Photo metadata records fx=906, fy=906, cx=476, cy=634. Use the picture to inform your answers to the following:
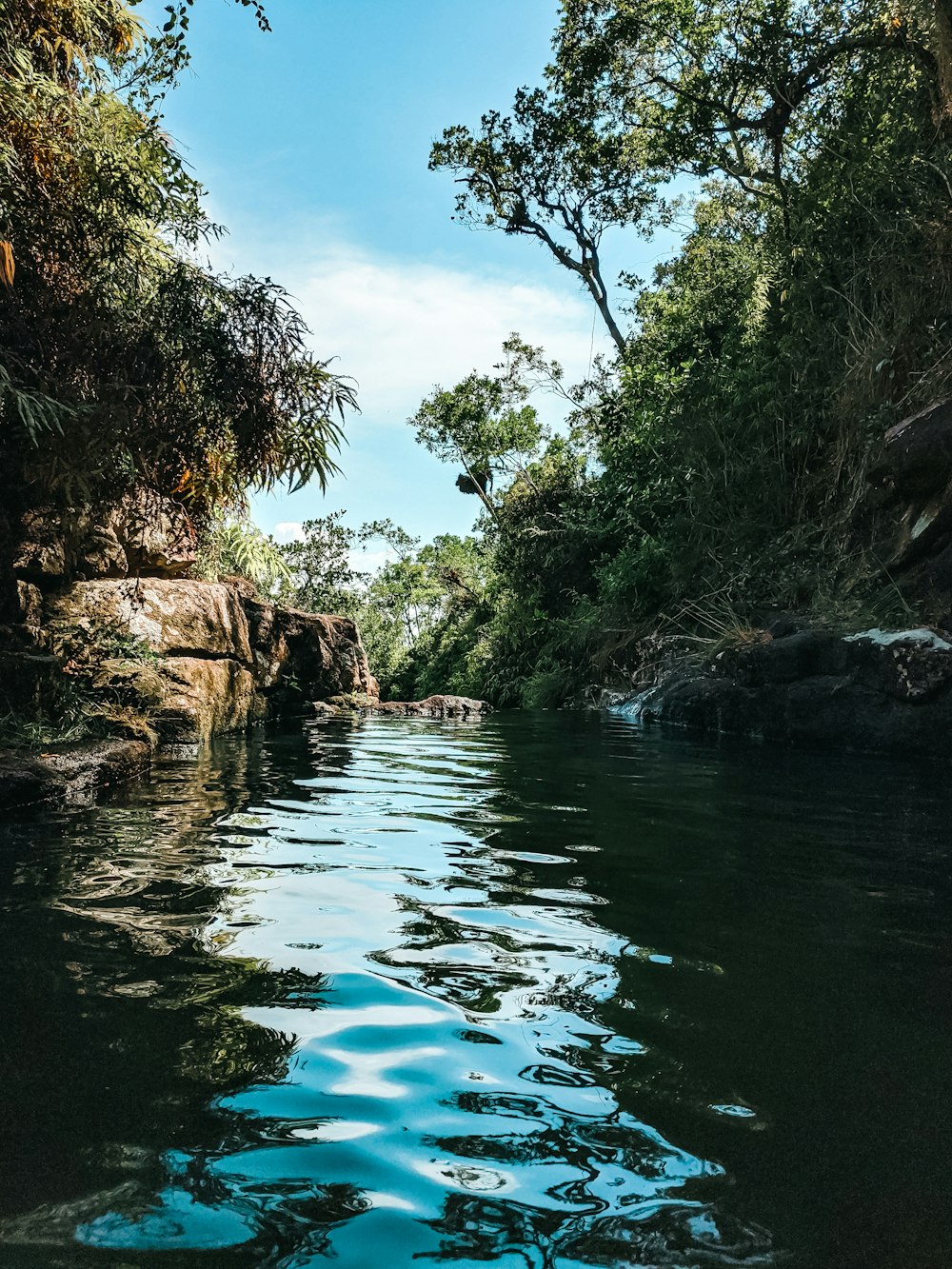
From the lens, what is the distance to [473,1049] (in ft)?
6.43

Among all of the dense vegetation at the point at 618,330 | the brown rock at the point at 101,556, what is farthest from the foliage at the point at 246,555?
the brown rock at the point at 101,556

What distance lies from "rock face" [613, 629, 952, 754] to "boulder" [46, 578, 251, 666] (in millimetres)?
5268

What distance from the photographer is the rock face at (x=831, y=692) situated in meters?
7.39

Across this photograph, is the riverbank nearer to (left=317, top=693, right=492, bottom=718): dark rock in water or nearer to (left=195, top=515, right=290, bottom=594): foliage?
(left=317, top=693, right=492, bottom=718): dark rock in water

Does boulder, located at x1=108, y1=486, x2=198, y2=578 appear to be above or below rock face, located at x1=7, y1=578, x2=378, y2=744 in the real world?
above

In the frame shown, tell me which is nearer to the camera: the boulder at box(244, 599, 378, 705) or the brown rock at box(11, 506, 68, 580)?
the brown rock at box(11, 506, 68, 580)

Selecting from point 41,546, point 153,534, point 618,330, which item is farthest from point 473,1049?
point 618,330

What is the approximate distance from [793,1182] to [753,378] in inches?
546

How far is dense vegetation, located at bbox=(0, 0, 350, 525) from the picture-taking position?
685cm

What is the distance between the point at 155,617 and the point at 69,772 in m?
3.76

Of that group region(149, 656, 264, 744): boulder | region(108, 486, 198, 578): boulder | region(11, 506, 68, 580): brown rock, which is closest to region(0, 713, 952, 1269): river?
region(149, 656, 264, 744): boulder

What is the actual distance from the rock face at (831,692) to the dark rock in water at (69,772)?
581 centimetres

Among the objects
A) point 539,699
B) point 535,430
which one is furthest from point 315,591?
point 539,699

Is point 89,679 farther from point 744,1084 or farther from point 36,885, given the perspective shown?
Answer: point 744,1084
